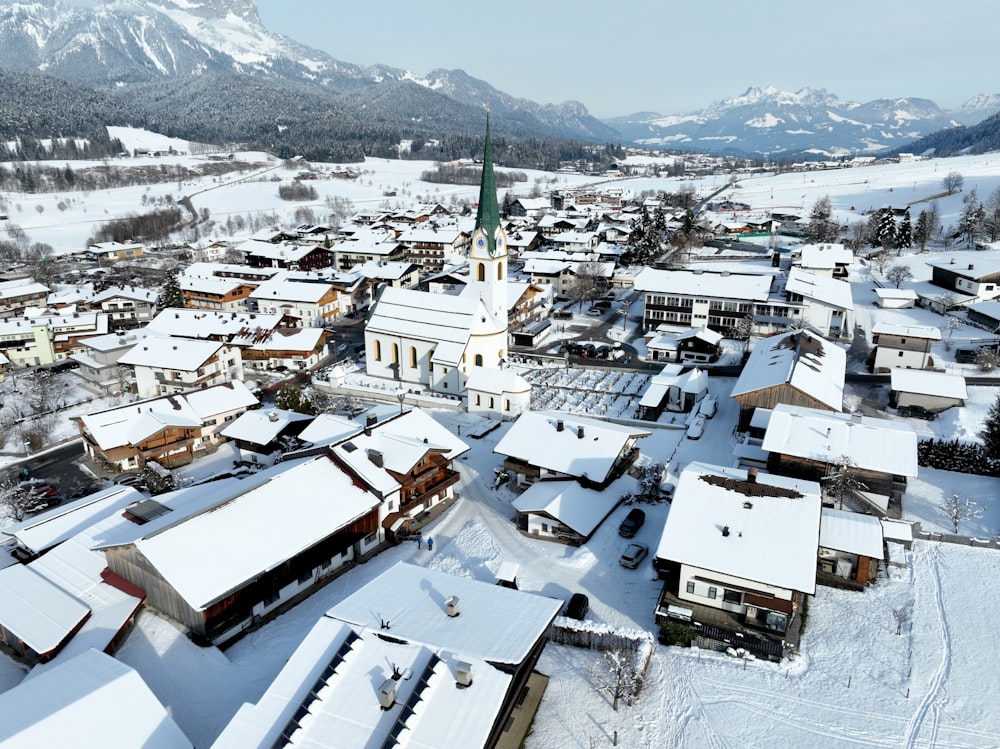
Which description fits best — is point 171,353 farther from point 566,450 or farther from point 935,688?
point 935,688

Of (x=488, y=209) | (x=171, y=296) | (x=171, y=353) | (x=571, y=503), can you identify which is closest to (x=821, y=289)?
(x=488, y=209)

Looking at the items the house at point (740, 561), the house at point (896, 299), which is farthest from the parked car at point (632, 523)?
the house at point (896, 299)

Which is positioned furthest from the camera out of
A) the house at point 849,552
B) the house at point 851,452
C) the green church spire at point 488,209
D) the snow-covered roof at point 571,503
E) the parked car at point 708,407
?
the green church spire at point 488,209

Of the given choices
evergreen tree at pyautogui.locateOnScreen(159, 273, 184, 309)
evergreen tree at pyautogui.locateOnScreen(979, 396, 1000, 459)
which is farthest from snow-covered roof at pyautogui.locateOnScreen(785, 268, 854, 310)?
evergreen tree at pyautogui.locateOnScreen(159, 273, 184, 309)

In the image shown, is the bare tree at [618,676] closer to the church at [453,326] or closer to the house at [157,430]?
the church at [453,326]

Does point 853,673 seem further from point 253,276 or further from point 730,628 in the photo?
point 253,276

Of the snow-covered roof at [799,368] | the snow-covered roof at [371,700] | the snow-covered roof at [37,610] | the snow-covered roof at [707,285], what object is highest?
the snow-covered roof at [707,285]

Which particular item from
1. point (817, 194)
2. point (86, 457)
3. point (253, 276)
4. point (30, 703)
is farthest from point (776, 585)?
point (817, 194)

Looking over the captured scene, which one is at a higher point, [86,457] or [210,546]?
[210,546]
